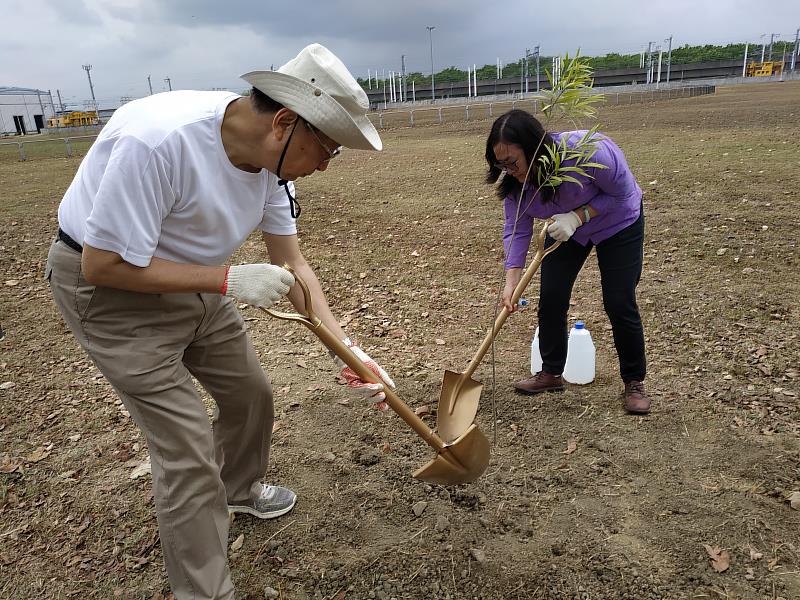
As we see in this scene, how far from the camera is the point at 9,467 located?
295cm

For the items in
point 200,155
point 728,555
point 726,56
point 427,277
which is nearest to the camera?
point 200,155

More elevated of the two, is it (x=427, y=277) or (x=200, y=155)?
(x=200, y=155)

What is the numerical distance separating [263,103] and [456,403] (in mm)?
1644

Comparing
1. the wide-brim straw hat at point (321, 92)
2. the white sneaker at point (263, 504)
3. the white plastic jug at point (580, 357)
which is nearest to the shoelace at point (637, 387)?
the white plastic jug at point (580, 357)

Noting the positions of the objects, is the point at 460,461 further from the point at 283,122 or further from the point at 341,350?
the point at 283,122

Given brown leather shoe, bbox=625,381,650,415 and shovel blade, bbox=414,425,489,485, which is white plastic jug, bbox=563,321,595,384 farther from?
shovel blade, bbox=414,425,489,485

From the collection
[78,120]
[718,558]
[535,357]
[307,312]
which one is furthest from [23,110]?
[718,558]

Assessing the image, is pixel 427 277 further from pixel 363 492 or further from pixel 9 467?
pixel 9 467

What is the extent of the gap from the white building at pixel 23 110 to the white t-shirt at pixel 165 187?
44.9m

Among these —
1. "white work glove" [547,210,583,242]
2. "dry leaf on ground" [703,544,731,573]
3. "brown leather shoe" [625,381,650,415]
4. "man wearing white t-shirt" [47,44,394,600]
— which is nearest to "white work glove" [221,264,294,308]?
"man wearing white t-shirt" [47,44,394,600]

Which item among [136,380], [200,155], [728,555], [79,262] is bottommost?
[728,555]

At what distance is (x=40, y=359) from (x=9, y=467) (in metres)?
1.40

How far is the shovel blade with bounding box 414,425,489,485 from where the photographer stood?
7.24 feet

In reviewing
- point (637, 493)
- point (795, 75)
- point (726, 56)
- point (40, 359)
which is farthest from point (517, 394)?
point (726, 56)
